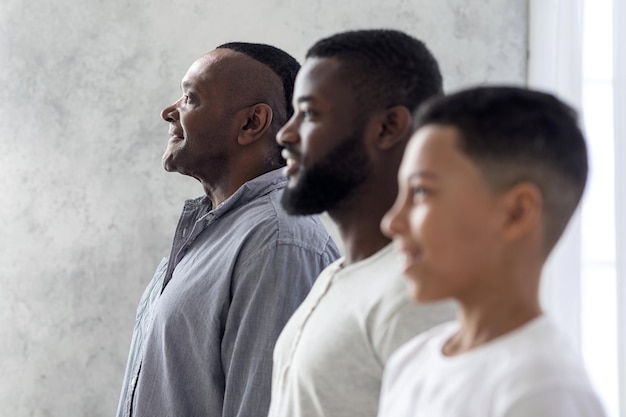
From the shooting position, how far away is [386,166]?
51.4 inches

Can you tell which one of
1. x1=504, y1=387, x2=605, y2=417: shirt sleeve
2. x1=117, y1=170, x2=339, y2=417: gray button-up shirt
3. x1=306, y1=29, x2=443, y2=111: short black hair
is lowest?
x1=117, y1=170, x2=339, y2=417: gray button-up shirt

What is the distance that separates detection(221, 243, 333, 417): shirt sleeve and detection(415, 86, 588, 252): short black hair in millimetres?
767

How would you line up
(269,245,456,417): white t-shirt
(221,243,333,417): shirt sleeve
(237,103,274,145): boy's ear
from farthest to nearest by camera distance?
(237,103,274,145): boy's ear < (221,243,333,417): shirt sleeve < (269,245,456,417): white t-shirt

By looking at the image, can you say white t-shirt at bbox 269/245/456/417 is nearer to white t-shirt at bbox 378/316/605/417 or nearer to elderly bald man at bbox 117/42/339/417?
white t-shirt at bbox 378/316/605/417

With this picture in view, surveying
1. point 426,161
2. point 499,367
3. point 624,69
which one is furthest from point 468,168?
point 624,69

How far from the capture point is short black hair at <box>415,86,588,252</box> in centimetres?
90

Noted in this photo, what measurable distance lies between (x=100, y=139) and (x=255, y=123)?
5.55ft

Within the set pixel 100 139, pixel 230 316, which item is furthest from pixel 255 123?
pixel 100 139

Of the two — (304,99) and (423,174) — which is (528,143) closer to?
(423,174)

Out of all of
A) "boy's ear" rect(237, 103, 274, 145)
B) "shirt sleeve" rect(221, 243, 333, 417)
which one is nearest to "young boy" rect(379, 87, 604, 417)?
"shirt sleeve" rect(221, 243, 333, 417)

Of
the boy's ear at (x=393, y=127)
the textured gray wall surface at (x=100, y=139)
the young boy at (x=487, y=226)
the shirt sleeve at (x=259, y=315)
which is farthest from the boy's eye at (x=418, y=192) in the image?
the textured gray wall surface at (x=100, y=139)

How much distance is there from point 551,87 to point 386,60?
214cm

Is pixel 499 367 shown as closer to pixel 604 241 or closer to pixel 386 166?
pixel 386 166

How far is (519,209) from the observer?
893mm
